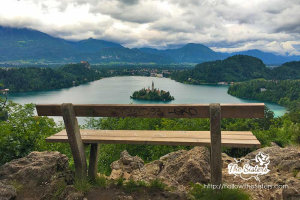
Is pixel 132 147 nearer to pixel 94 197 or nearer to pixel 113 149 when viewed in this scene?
pixel 113 149

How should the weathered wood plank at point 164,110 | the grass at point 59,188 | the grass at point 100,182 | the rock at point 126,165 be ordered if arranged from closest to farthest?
the weathered wood plank at point 164,110 → the grass at point 59,188 → the grass at point 100,182 → the rock at point 126,165

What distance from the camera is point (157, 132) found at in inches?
134

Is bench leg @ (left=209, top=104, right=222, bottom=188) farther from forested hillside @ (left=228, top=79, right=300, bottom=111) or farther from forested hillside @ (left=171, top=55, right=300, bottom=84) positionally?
forested hillside @ (left=171, top=55, right=300, bottom=84)

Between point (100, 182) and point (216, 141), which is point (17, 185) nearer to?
point (100, 182)

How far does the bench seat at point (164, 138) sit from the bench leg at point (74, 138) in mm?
169

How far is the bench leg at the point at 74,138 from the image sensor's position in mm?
2932

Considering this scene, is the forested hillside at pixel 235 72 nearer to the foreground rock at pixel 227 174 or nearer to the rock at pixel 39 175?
the foreground rock at pixel 227 174

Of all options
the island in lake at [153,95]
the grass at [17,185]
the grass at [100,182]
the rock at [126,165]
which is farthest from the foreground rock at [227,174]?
the island in lake at [153,95]

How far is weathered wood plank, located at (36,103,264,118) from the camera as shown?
8.33 feet

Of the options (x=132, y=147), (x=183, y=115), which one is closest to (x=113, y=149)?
(x=132, y=147)

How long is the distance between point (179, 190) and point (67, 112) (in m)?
1.78

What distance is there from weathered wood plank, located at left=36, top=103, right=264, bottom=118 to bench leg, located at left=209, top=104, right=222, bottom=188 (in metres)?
0.07

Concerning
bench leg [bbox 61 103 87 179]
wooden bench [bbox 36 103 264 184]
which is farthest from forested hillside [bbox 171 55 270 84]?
bench leg [bbox 61 103 87 179]

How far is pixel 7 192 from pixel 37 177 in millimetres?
515
